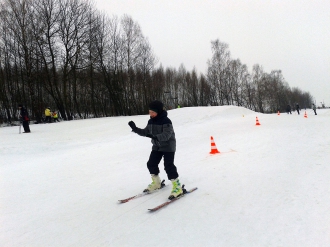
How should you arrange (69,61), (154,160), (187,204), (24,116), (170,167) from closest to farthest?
1. (187,204)
2. (170,167)
3. (154,160)
4. (24,116)
5. (69,61)

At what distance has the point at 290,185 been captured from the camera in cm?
427

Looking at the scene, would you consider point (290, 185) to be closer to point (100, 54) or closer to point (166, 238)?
point (166, 238)

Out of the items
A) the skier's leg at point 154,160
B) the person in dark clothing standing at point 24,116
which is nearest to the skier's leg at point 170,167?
the skier's leg at point 154,160

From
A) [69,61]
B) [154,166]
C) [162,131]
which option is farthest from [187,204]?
[69,61]

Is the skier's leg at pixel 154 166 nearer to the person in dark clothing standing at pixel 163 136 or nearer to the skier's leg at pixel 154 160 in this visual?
the skier's leg at pixel 154 160

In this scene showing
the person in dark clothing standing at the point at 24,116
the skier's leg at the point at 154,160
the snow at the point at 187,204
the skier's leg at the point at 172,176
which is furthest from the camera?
the person in dark clothing standing at the point at 24,116

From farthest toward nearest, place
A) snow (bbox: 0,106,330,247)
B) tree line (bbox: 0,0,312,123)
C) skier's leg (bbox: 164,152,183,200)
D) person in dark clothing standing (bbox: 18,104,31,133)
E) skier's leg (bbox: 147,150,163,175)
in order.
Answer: tree line (bbox: 0,0,312,123)
person in dark clothing standing (bbox: 18,104,31,133)
skier's leg (bbox: 147,150,163,175)
skier's leg (bbox: 164,152,183,200)
snow (bbox: 0,106,330,247)

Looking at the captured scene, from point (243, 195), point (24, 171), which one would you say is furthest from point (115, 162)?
point (243, 195)

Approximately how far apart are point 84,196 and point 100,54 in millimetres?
29843

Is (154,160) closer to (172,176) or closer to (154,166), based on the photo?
(154,166)

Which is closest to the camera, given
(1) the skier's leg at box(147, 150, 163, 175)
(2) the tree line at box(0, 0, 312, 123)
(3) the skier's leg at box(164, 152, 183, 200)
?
(3) the skier's leg at box(164, 152, 183, 200)

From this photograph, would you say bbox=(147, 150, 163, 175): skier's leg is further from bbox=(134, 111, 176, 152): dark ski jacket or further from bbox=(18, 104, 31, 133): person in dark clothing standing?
bbox=(18, 104, 31, 133): person in dark clothing standing

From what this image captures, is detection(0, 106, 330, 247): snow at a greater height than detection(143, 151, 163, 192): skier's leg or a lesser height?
lesser

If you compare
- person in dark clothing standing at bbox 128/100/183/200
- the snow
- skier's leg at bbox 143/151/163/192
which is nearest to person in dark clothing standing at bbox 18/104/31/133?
the snow
